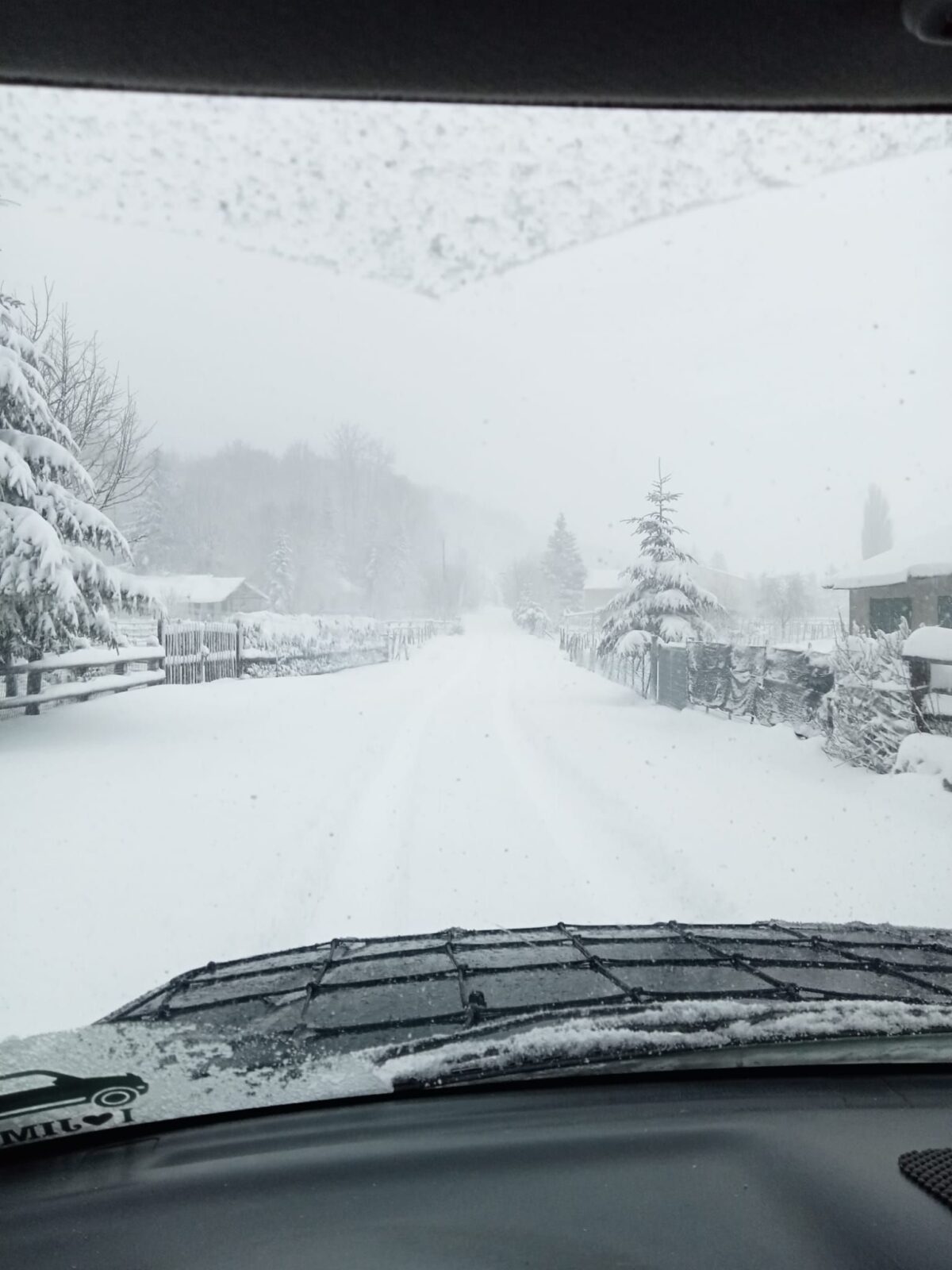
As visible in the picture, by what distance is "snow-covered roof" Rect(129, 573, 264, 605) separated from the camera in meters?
3.07

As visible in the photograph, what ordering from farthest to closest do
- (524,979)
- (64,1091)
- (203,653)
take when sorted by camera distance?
(203,653), (524,979), (64,1091)

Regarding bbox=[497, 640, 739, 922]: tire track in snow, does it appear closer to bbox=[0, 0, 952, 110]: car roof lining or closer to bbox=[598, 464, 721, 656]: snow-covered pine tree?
bbox=[598, 464, 721, 656]: snow-covered pine tree

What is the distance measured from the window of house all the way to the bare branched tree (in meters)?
2.86

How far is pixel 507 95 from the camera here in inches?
92.6

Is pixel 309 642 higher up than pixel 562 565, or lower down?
lower down

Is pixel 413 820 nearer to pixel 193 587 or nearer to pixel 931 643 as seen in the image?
pixel 193 587

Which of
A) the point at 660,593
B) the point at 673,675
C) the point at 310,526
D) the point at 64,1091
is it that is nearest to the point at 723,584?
the point at 660,593

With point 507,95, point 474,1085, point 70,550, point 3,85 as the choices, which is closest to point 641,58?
point 507,95

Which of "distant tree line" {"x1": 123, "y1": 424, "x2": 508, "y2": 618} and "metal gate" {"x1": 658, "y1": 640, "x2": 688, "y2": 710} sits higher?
"distant tree line" {"x1": 123, "y1": 424, "x2": 508, "y2": 618}

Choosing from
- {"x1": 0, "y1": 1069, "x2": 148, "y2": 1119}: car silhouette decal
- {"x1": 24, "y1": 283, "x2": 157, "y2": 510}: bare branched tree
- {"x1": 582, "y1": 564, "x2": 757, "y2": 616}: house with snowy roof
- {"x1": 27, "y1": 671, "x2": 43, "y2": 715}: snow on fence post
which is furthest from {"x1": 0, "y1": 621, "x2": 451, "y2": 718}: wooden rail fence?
{"x1": 0, "y1": 1069, "x2": 148, "y2": 1119}: car silhouette decal

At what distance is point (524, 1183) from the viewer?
1.49 metres

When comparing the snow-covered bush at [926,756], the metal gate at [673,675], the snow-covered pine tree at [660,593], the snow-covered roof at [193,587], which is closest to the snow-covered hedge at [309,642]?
the snow-covered roof at [193,587]

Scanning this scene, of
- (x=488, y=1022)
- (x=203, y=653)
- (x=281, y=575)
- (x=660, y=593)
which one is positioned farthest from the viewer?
(x=203, y=653)

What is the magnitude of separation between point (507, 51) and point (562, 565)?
184 centimetres
